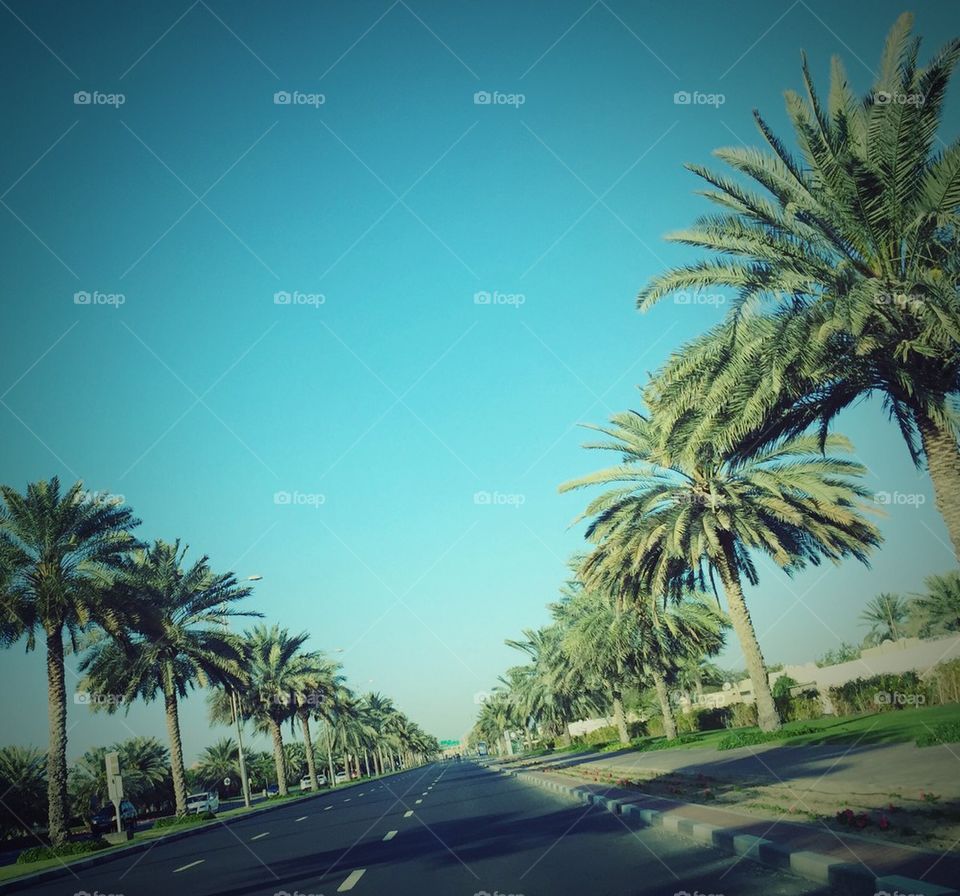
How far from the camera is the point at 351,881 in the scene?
29.6 ft

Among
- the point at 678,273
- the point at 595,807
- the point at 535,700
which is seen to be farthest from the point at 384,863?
the point at 535,700

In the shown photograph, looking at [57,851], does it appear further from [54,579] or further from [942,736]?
[942,736]

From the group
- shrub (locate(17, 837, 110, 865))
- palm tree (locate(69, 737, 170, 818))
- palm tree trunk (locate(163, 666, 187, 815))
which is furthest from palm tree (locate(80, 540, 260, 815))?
palm tree (locate(69, 737, 170, 818))

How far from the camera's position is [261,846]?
15742mm

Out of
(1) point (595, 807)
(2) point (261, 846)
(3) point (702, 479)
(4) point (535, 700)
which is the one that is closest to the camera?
(1) point (595, 807)

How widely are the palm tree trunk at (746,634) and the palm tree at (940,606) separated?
45219 mm

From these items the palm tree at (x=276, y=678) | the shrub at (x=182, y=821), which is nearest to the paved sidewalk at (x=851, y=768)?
the shrub at (x=182, y=821)

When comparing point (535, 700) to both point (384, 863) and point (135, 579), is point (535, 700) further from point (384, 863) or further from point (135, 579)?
point (384, 863)

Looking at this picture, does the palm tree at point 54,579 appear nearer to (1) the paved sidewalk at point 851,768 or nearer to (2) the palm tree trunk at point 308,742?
(1) the paved sidewalk at point 851,768

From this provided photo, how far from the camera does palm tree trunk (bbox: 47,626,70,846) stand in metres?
22.8

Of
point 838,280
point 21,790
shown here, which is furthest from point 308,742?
point 838,280

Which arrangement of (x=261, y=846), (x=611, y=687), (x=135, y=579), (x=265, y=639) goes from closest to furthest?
(x=261, y=846) → (x=135, y=579) → (x=611, y=687) → (x=265, y=639)

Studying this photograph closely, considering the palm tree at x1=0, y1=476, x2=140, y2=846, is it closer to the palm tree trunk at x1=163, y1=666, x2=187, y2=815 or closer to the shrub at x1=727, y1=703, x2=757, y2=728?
the palm tree trunk at x1=163, y1=666, x2=187, y2=815

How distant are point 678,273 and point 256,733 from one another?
52.7 meters
